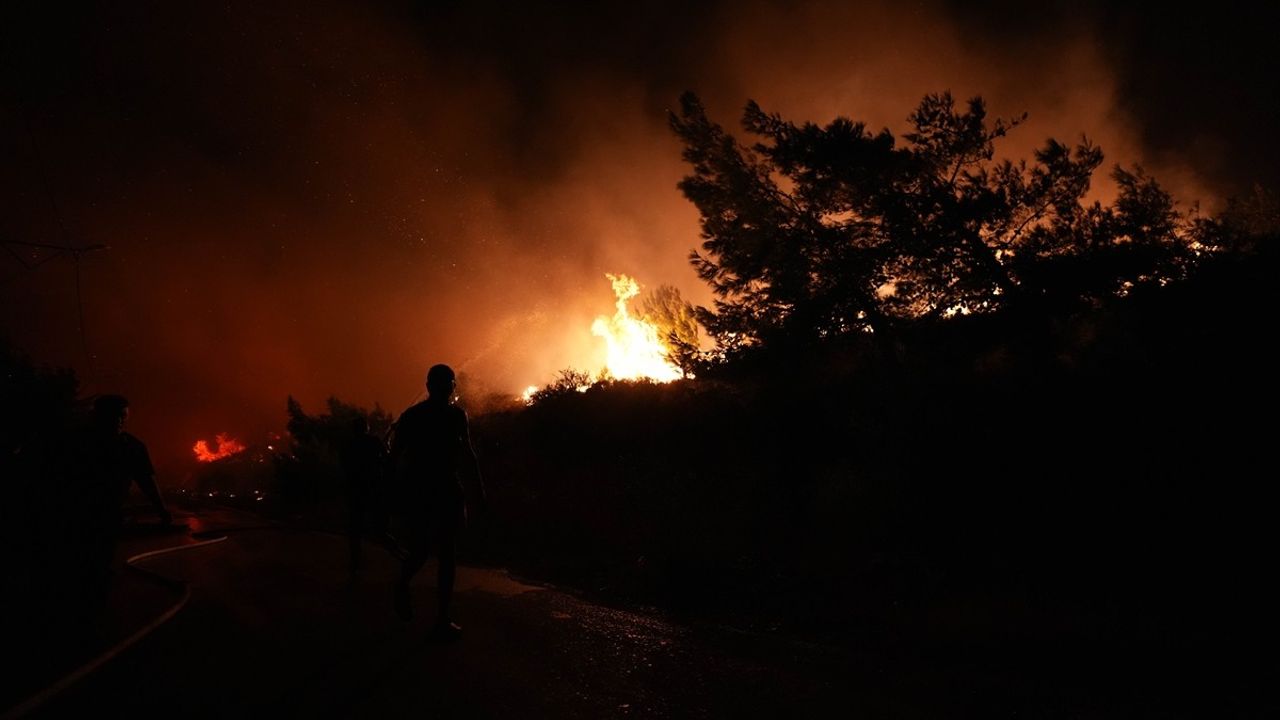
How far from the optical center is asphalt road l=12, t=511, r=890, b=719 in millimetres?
3074

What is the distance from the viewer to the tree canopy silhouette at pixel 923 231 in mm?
11141

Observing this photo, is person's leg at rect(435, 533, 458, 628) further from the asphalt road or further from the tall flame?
the tall flame

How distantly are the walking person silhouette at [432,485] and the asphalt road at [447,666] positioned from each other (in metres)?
0.46

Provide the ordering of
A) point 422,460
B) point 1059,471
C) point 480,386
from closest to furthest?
point 422,460, point 1059,471, point 480,386

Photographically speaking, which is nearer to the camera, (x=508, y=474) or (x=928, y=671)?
(x=928, y=671)

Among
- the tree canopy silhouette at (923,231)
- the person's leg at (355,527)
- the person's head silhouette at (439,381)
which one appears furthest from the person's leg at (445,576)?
the tree canopy silhouette at (923,231)

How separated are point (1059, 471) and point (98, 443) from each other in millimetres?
9812

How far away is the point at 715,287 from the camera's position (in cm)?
1377

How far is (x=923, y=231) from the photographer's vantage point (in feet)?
39.0

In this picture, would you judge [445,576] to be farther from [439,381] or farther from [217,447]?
[217,447]

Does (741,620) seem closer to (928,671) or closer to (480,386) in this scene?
(928,671)

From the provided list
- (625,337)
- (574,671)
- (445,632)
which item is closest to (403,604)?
(445,632)

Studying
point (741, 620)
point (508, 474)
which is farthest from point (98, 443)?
point (508, 474)

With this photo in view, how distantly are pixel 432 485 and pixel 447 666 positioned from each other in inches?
51.2
